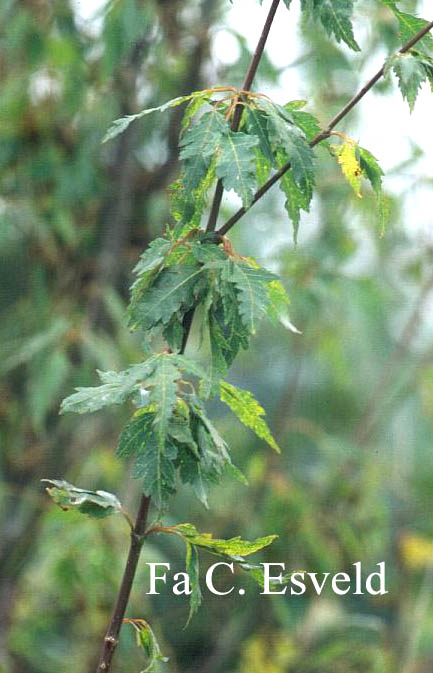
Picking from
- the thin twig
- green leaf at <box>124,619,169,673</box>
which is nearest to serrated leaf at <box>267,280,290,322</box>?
green leaf at <box>124,619,169,673</box>

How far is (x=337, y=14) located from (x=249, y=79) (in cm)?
6

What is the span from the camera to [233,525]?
1.74 meters

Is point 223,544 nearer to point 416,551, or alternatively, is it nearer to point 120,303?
point 120,303

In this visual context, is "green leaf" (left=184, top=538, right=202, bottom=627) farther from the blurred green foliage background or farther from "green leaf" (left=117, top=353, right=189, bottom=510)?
the blurred green foliage background

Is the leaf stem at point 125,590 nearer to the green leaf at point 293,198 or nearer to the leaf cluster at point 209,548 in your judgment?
the leaf cluster at point 209,548

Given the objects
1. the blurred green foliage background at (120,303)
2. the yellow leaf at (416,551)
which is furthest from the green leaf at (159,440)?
the yellow leaf at (416,551)

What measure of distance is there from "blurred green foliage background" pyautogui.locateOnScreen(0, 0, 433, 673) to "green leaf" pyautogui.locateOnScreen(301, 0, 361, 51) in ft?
2.40

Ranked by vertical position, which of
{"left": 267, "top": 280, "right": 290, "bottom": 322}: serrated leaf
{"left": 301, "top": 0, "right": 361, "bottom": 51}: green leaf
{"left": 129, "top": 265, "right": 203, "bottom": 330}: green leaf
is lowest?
{"left": 129, "top": 265, "right": 203, "bottom": 330}: green leaf

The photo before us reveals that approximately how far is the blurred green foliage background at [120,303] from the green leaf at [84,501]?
2.60 ft

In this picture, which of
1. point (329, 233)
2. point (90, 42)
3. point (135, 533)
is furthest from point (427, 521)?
point (135, 533)

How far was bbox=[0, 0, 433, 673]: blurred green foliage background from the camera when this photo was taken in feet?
4.51

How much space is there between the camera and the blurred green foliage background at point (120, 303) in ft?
4.51

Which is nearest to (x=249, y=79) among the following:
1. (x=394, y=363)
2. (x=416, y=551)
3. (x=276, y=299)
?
(x=276, y=299)

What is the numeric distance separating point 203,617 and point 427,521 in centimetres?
84
